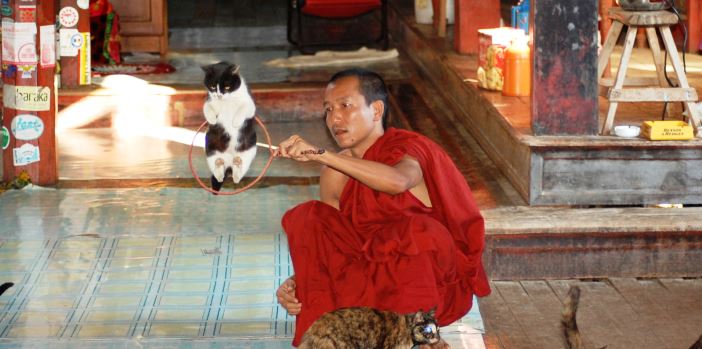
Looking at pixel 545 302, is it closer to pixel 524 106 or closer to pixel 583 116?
pixel 583 116

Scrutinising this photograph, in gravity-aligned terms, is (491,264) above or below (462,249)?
below

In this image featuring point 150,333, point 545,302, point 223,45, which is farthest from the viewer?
point 223,45

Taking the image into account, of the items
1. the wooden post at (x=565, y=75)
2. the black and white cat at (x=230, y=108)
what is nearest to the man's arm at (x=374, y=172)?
the black and white cat at (x=230, y=108)

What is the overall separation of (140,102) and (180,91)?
0.30 meters

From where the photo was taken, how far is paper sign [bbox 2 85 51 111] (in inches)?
232

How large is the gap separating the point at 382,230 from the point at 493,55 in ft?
9.90

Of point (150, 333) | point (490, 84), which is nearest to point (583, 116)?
point (490, 84)

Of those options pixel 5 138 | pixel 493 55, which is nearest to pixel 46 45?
pixel 5 138

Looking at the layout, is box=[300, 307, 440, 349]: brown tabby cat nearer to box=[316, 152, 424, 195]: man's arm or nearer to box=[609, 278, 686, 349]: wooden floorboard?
box=[316, 152, 424, 195]: man's arm

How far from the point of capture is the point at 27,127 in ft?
19.4

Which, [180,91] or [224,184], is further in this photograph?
[180,91]

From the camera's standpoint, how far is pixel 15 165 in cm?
593

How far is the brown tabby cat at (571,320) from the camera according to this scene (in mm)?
3004

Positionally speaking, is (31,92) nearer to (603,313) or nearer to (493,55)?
(493,55)
